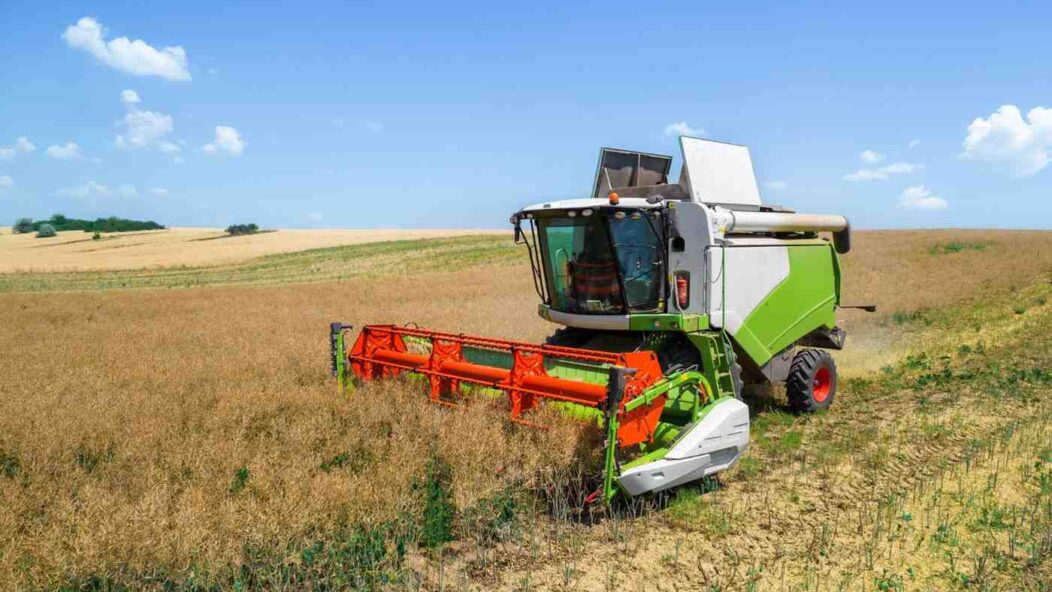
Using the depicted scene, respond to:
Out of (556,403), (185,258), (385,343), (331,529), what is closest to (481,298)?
(385,343)

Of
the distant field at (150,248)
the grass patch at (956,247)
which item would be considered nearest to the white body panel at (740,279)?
the grass patch at (956,247)

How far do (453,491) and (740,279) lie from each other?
11.6ft

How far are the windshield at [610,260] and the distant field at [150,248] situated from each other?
123ft

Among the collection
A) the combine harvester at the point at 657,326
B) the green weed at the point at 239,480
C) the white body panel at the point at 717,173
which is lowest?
the green weed at the point at 239,480

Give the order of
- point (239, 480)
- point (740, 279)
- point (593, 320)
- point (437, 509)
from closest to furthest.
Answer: point (437, 509)
point (239, 480)
point (593, 320)
point (740, 279)

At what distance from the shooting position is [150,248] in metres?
50.0

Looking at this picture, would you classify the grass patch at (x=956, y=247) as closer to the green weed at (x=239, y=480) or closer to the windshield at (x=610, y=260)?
the windshield at (x=610, y=260)

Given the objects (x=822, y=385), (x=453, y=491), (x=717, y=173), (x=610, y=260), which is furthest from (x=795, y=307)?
(x=453, y=491)

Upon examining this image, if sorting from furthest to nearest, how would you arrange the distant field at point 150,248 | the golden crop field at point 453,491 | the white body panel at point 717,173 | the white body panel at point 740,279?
the distant field at point 150,248 < the white body panel at point 717,173 < the white body panel at point 740,279 < the golden crop field at point 453,491

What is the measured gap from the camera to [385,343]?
722 centimetres

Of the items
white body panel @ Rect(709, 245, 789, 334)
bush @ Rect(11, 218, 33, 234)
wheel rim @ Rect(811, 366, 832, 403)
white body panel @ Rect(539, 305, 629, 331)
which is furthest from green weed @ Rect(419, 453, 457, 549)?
bush @ Rect(11, 218, 33, 234)

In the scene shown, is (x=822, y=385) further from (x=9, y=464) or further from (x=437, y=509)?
(x=9, y=464)

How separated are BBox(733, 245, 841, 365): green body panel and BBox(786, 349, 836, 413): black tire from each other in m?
0.24

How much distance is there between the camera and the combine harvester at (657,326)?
5113mm
